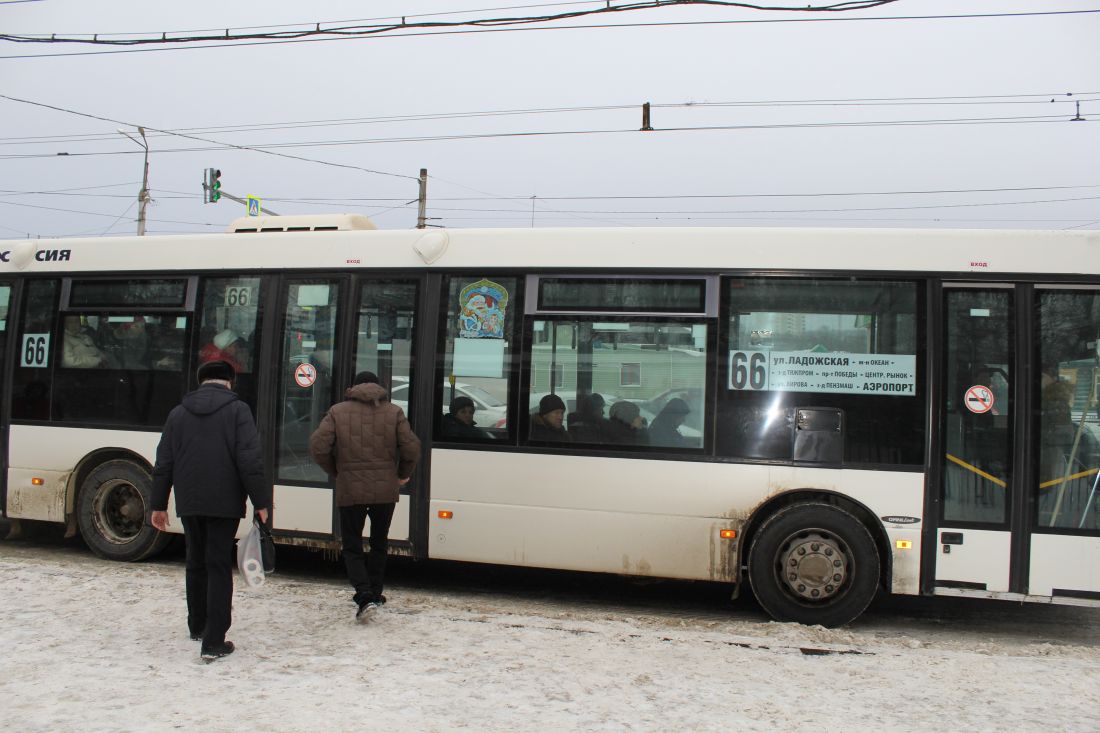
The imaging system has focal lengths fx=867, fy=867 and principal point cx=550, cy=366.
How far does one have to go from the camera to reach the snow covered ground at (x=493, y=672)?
4293mm

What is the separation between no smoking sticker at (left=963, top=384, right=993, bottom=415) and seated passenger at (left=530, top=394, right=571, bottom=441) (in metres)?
2.94

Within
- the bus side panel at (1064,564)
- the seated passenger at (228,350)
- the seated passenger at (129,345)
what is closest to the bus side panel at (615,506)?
the bus side panel at (1064,564)

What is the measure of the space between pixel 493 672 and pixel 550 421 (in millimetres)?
2337

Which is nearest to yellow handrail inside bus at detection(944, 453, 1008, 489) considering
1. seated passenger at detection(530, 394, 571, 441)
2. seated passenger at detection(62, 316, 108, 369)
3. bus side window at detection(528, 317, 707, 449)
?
bus side window at detection(528, 317, 707, 449)

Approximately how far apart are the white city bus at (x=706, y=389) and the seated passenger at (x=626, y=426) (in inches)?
0.7

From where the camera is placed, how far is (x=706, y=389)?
654 cm

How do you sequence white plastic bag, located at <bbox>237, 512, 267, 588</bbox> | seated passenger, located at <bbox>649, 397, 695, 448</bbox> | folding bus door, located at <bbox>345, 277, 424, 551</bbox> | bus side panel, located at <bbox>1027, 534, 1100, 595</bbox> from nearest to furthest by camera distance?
white plastic bag, located at <bbox>237, 512, 267, 588</bbox>
bus side panel, located at <bbox>1027, 534, 1100, 595</bbox>
seated passenger, located at <bbox>649, 397, 695, 448</bbox>
folding bus door, located at <bbox>345, 277, 424, 551</bbox>

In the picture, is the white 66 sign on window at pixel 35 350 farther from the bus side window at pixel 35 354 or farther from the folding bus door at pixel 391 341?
the folding bus door at pixel 391 341

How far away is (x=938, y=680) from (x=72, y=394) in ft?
24.9

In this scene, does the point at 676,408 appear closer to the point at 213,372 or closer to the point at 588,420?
the point at 588,420

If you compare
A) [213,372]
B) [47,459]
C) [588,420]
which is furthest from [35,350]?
[588,420]

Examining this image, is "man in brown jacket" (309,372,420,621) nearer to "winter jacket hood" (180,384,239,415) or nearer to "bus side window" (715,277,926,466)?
"winter jacket hood" (180,384,239,415)

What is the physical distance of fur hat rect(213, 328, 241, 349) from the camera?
773 cm

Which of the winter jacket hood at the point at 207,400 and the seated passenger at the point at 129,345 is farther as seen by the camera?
the seated passenger at the point at 129,345
